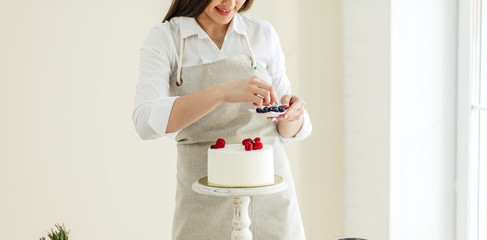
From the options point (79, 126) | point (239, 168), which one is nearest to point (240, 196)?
point (239, 168)

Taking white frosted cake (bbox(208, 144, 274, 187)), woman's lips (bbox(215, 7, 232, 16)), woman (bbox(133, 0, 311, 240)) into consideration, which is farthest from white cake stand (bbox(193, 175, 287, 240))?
woman's lips (bbox(215, 7, 232, 16))

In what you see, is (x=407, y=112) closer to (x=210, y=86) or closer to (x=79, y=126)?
(x=210, y=86)

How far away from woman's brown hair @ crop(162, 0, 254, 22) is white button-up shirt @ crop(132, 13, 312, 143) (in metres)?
0.02

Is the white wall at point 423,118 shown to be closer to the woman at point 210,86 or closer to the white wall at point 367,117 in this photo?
the white wall at point 367,117

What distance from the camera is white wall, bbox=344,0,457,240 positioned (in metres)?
2.57

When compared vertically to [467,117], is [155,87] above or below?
above

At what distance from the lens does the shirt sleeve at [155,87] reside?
1.58m

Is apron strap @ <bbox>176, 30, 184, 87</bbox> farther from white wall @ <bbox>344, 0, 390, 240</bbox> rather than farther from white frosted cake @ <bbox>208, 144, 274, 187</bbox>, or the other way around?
white wall @ <bbox>344, 0, 390, 240</bbox>

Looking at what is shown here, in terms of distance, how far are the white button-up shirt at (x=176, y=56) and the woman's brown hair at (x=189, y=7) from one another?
19 millimetres

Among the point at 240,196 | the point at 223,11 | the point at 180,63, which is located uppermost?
the point at 223,11

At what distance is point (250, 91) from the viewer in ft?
4.77

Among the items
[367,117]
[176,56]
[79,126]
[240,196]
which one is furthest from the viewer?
[367,117]

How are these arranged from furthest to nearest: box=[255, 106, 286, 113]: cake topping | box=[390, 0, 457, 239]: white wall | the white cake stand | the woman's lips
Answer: box=[390, 0, 457, 239]: white wall, the woman's lips, box=[255, 106, 286, 113]: cake topping, the white cake stand

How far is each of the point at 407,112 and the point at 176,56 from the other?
3.86ft
